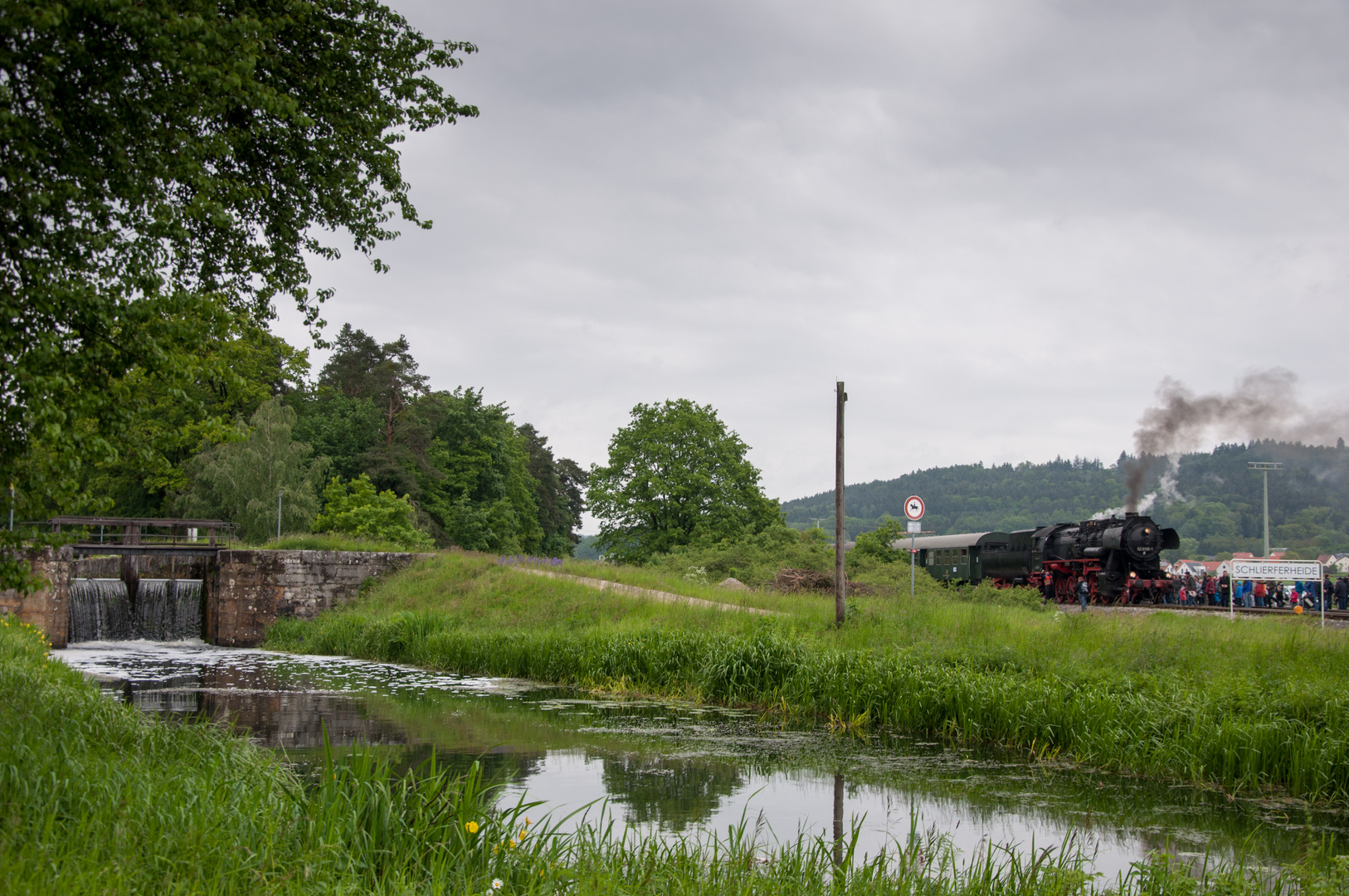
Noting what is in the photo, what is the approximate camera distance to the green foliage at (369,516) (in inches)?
1727

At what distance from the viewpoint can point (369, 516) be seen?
44.1 metres

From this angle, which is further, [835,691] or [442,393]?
[442,393]

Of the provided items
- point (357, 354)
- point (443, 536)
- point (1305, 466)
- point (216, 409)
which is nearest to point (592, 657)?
point (216, 409)

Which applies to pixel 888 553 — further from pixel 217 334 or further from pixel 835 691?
pixel 217 334

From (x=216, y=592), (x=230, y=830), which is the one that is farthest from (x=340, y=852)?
(x=216, y=592)

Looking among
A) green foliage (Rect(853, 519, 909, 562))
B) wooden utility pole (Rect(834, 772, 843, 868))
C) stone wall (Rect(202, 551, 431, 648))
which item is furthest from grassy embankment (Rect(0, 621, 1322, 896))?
green foliage (Rect(853, 519, 909, 562))

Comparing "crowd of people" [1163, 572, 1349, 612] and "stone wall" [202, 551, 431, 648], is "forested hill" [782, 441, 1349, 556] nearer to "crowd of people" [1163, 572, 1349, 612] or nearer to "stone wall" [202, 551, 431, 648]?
"crowd of people" [1163, 572, 1349, 612]

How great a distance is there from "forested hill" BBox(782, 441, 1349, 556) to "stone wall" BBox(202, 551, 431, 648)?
28209 millimetres

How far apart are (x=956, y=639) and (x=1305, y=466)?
259ft

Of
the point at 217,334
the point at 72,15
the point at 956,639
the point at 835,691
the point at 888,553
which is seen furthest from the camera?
the point at 888,553

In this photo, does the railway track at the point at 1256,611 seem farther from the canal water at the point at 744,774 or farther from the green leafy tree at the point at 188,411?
the green leafy tree at the point at 188,411

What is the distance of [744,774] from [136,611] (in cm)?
2644

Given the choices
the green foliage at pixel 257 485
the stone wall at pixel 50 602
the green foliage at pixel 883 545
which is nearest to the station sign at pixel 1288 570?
the green foliage at pixel 883 545

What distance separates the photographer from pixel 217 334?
7.42 metres
